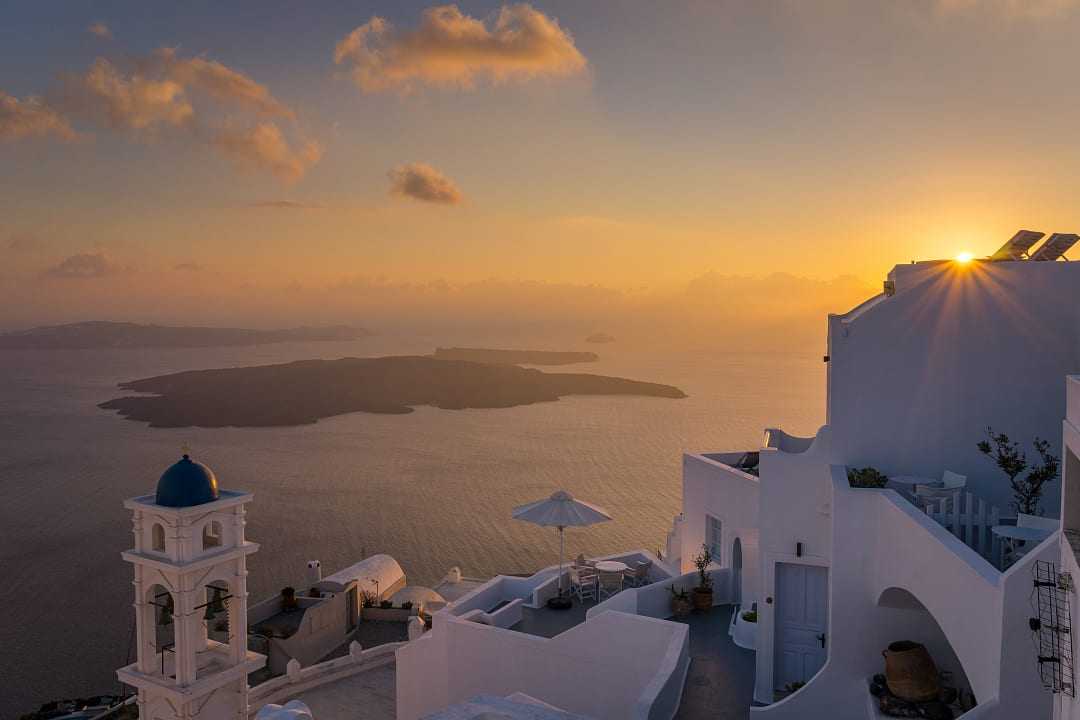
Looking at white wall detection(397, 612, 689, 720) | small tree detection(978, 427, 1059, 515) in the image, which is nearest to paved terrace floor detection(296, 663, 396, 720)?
white wall detection(397, 612, 689, 720)

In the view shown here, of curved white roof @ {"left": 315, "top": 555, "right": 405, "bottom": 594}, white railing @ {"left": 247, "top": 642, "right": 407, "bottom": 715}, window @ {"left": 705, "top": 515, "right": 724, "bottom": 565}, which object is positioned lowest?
curved white roof @ {"left": 315, "top": 555, "right": 405, "bottom": 594}

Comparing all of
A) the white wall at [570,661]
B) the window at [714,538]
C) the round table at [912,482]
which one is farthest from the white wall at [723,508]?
the round table at [912,482]

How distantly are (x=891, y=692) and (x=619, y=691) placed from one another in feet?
14.6

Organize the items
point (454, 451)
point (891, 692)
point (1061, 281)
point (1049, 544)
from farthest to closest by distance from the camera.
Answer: point (454, 451), point (1061, 281), point (891, 692), point (1049, 544)

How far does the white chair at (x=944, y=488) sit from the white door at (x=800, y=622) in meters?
2.38

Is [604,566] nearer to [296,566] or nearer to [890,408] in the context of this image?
[890,408]

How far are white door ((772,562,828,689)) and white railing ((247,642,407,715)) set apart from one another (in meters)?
9.08

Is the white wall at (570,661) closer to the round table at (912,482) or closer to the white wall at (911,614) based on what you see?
the white wall at (911,614)

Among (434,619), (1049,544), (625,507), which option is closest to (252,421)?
(625,507)

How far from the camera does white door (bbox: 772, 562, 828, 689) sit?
12.5 m

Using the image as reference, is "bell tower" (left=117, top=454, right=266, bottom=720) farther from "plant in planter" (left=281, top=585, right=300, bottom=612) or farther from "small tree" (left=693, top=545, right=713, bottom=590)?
"plant in planter" (left=281, top=585, right=300, bottom=612)

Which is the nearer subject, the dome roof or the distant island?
the dome roof

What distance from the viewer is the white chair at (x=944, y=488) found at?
34.0 ft

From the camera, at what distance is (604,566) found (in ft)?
53.0
